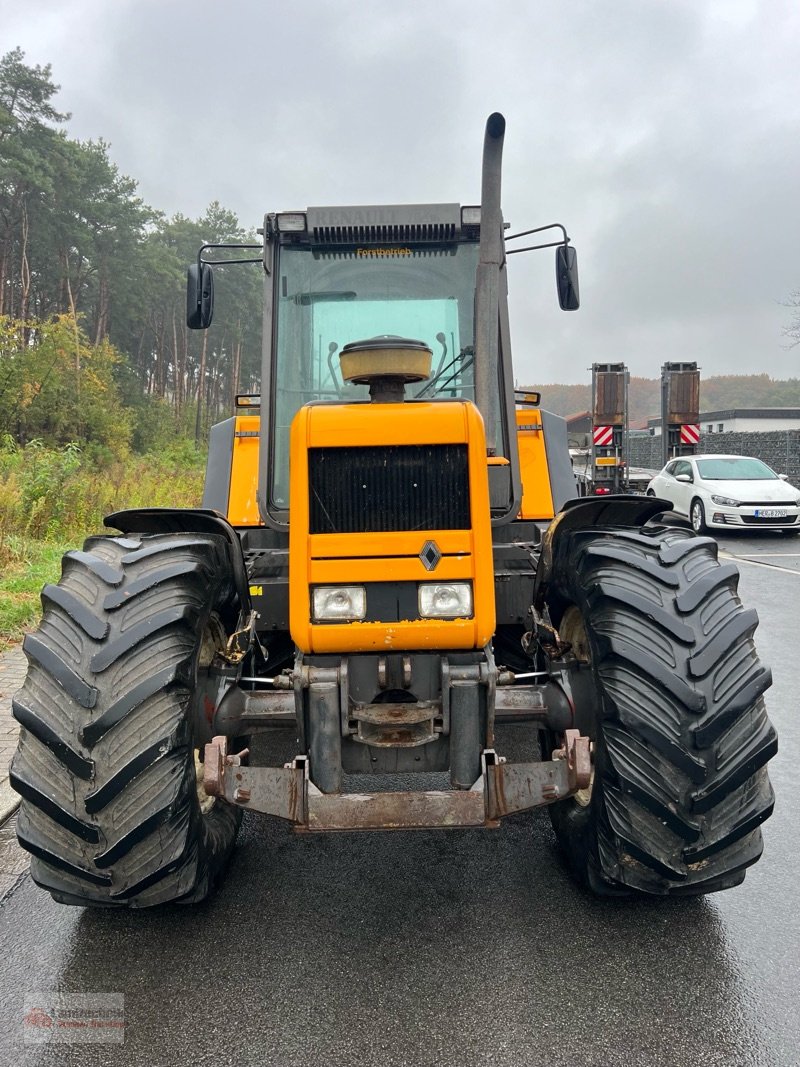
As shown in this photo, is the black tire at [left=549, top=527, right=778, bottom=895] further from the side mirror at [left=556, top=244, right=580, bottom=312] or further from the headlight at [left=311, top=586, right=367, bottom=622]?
the side mirror at [left=556, top=244, right=580, bottom=312]

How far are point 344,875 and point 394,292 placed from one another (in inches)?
110

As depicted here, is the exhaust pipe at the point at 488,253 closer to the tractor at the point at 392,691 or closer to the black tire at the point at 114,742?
the tractor at the point at 392,691

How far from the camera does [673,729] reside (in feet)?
8.06

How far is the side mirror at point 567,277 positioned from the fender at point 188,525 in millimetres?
2399

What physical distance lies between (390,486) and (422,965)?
157cm

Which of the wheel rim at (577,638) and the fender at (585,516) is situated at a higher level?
the fender at (585,516)

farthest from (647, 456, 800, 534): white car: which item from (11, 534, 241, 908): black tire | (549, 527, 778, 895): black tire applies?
(11, 534, 241, 908): black tire

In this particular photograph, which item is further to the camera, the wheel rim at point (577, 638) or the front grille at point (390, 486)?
the wheel rim at point (577, 638)

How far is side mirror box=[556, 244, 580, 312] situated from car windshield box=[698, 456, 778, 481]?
41.8ft

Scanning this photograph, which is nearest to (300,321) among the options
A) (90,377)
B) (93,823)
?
(93,823)

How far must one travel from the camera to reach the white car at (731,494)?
1491 centimetres

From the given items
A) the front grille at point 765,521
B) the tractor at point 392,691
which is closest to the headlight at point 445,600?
the tractor at point 392,691

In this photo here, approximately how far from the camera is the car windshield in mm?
16062

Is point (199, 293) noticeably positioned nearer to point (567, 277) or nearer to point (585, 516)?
point (567, 277)
